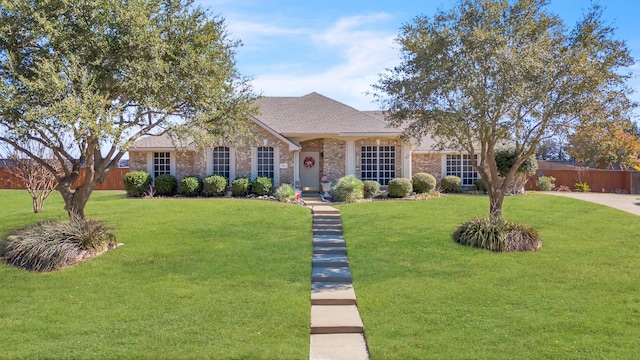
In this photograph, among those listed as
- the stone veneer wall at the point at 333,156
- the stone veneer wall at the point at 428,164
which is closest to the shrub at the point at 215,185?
the stone veneer wall at the point at 333,156

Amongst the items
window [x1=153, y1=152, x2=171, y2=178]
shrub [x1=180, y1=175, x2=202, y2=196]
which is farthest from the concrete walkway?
window [x1=153, y1=152, x2=171, y2=178]

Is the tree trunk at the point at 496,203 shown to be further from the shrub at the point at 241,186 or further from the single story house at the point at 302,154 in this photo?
the shrub at the point at 241,186

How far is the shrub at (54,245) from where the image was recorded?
9773 millimetres

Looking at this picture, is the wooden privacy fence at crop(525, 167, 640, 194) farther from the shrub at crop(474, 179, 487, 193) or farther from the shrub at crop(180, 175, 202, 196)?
the shrub at crop(180, 175, 202, 196)

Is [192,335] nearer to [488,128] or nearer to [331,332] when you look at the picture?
[331,332]

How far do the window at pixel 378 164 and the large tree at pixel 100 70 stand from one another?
11.1 m

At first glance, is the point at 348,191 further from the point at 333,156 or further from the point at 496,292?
the point at 496,292

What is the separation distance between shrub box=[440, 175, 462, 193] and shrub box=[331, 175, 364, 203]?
6.20 meters

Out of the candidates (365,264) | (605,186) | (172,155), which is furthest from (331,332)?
(605,186)

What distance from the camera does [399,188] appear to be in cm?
1969

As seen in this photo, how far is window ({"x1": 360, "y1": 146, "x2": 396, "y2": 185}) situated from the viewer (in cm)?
2148

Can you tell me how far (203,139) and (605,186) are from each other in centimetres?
2733

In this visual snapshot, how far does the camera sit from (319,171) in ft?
75.0

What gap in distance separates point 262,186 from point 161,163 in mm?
5963
